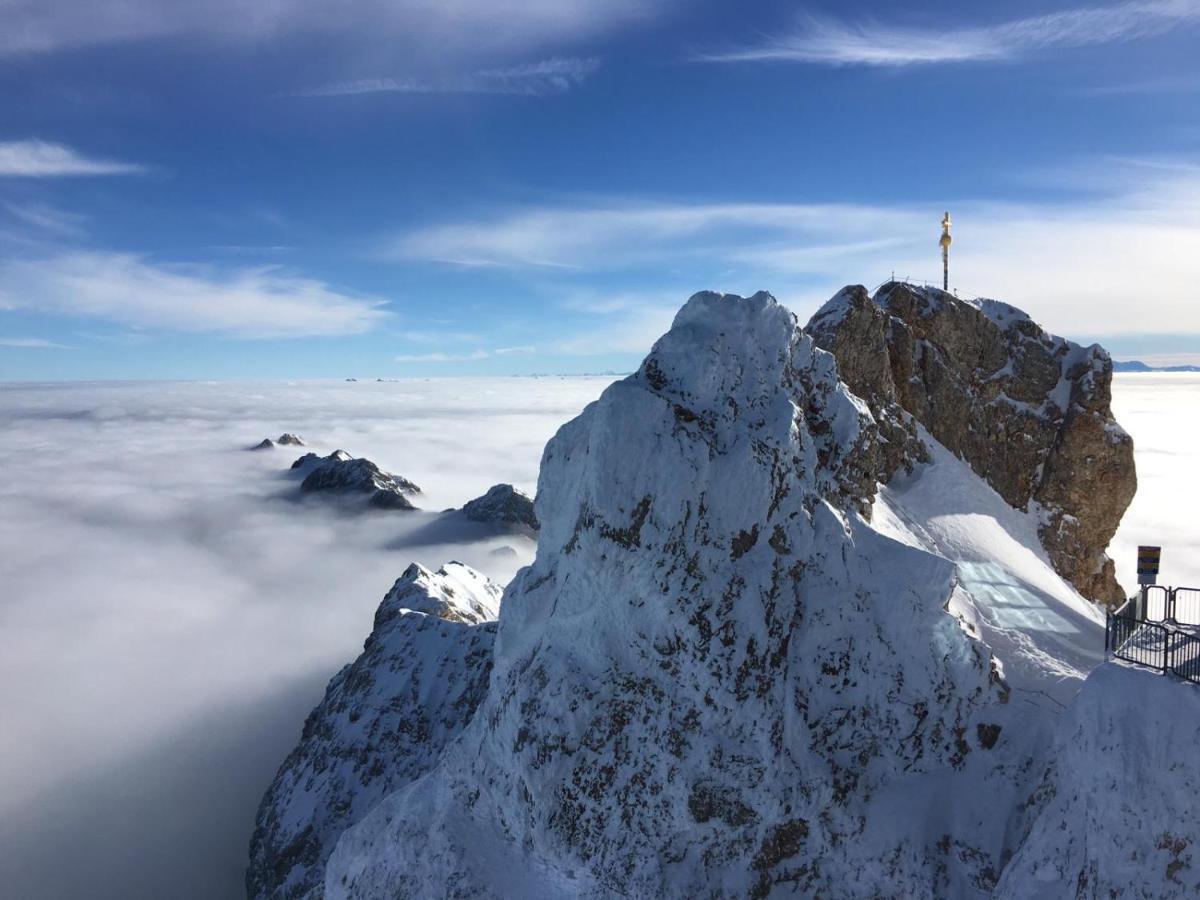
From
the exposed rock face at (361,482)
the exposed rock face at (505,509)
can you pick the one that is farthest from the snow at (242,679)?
the exposed rock face at (361,482)

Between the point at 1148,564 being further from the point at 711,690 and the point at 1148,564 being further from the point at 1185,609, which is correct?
the point at 711,690

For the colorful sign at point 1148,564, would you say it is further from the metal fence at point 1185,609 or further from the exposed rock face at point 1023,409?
the exposed rock face at point 1023,409

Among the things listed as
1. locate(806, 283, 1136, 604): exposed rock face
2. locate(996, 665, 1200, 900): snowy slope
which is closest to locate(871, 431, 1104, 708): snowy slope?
locate(806, 283, 1136, 604): exposed rock face

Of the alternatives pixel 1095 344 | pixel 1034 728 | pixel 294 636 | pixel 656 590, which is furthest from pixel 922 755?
pixel 294 636

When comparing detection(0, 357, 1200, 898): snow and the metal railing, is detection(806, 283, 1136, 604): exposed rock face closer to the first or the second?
detection(0, 357, 1200, 898): snow

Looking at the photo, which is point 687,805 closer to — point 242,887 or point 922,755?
point 922,755

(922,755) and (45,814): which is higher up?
(922,755)
